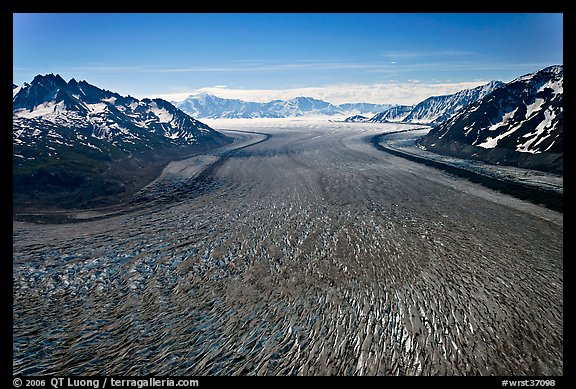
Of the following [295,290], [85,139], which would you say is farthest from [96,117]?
[295,290]

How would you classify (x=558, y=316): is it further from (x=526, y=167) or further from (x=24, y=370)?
(x=526, y=167)

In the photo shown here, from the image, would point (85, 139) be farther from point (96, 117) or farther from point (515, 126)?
point (515, 126)

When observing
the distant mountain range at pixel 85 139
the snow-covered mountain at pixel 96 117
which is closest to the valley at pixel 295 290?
the distant mountain range at pixel 85 139

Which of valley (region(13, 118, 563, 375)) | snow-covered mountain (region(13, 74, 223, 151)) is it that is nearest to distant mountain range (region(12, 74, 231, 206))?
snow-covered mountain (region(13, 74, 223, 151))

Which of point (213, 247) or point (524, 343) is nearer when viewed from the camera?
point (524, 343)

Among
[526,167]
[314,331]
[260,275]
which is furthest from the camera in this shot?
[526,167]
